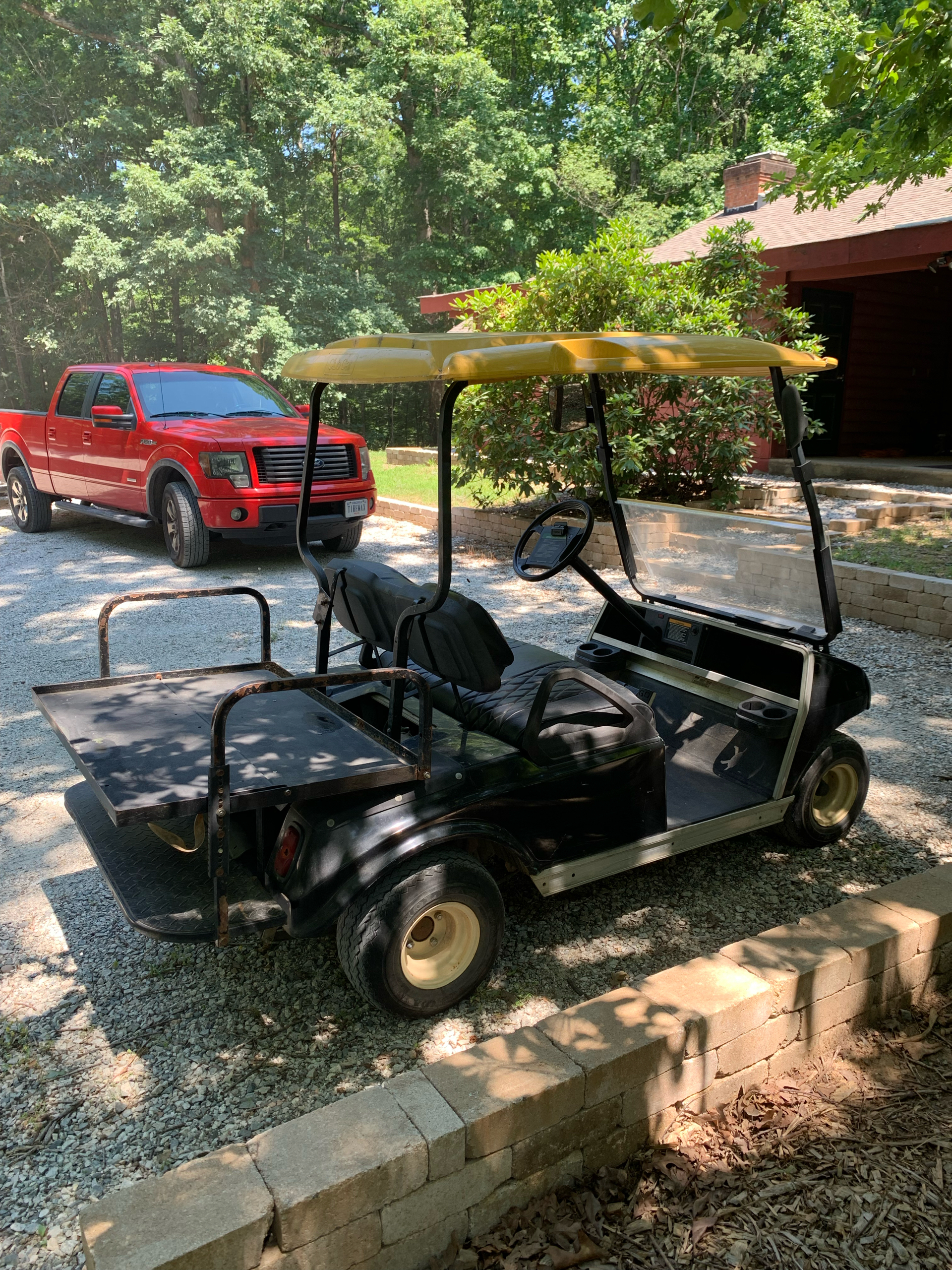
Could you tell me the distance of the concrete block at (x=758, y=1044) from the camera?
2.56 metres

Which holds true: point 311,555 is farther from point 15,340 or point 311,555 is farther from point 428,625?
point 15,340

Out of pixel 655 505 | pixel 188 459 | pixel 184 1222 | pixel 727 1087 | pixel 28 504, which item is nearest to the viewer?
pixel 184 1222

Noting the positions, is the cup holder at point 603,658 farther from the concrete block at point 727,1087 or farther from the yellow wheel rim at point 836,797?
the concrete block at point 727,1087

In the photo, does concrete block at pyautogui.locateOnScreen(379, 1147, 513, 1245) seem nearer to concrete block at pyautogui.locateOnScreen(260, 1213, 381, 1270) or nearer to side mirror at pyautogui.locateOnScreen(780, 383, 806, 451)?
concrete block at pyautogui.locateOnScreen(260, 1213, 381, 1270)

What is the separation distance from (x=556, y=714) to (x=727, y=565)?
1.30 m

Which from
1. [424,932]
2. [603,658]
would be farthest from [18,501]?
[424,932]

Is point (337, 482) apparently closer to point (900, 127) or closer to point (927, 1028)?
point (900, 127)

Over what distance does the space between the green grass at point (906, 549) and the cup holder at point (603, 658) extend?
3976 millimetres

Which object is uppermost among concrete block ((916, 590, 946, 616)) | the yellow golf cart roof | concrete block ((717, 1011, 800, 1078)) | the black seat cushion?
the yellow golf cart roof

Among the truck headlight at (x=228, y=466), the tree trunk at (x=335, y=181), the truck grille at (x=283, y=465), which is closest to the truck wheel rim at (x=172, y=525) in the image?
the truck headlight at (x=228, y=466)

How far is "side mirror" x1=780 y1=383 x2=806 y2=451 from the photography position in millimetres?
3381

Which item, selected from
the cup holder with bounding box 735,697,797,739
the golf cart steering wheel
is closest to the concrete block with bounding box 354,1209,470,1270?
the cup holder with bounding box 735,697,797,739

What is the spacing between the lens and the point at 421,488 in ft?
45.4

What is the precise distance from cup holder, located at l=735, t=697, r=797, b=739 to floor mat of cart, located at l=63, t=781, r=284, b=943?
76.3 inches
